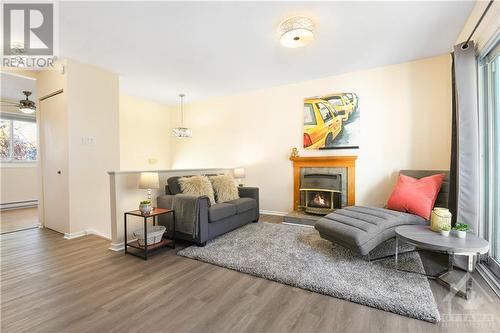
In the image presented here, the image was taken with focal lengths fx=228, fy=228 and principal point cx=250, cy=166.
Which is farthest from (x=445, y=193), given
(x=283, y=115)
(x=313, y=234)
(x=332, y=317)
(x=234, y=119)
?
(x=234, y=119)

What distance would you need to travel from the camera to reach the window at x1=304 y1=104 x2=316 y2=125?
4.18 metres

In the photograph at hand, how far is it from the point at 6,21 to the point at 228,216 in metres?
3.27

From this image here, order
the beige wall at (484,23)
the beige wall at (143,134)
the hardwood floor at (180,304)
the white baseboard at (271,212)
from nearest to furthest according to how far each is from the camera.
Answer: the hardwood floor at (180,304), the beige wall at (484,23), the white baseboard at (271,212), the beige wall at (143,134)

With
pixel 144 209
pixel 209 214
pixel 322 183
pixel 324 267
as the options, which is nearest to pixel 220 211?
pixel 209 214

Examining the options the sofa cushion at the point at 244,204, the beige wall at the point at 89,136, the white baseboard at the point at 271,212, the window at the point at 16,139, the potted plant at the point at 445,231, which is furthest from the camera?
the window at the point at 16,139

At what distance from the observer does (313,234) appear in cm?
329

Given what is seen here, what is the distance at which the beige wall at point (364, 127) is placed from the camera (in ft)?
11.0

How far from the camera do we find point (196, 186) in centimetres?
324

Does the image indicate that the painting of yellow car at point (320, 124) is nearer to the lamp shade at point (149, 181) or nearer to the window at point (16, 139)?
the lamp shade at point (149, 181)

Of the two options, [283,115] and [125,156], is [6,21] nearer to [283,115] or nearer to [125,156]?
[125,156]

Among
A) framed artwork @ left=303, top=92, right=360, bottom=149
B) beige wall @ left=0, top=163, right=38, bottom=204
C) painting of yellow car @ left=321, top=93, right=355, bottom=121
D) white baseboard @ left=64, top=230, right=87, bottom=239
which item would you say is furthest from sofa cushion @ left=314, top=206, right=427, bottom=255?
beige wall @ left=0, top=163, right=38, bottom=204

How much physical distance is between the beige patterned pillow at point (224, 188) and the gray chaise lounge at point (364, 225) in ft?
4.93

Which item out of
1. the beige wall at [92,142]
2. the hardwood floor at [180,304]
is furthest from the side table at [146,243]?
the beige wall at [92,142]

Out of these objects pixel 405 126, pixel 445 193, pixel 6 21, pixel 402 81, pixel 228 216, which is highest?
pixel 6 21
